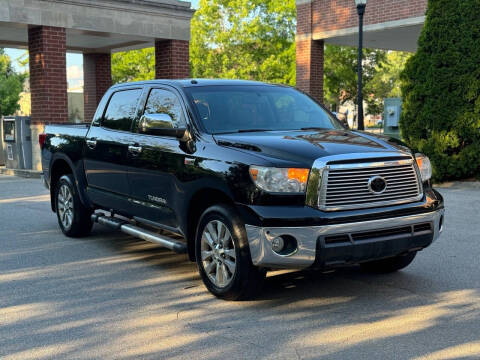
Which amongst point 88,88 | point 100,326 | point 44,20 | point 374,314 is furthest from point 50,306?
point 88,88

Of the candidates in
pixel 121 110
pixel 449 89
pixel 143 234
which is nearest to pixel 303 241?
pixel 143 234

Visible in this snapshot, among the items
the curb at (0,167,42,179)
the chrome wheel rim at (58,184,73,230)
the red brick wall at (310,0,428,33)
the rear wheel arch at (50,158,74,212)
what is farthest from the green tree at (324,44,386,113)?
the chrome wheel rim at (58,184,73,230)

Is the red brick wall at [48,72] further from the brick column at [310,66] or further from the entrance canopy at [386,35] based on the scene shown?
the entrance canopy at [386,35]

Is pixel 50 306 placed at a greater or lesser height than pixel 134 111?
lesser

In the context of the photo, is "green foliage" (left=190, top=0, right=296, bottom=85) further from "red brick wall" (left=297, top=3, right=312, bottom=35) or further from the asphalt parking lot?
the asphalt parking lot

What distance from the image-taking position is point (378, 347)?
4059mm

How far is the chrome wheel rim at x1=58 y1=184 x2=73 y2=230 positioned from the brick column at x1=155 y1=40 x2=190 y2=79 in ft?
35.4

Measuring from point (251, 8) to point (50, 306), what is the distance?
36.6 metres

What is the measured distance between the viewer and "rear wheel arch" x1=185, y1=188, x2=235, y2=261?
515cm

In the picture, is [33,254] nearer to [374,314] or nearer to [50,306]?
[50,306]

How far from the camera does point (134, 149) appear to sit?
6250mm

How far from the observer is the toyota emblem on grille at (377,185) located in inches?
189

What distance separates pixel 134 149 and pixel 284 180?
2184 millimetres

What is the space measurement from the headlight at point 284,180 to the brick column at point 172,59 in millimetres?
14216
